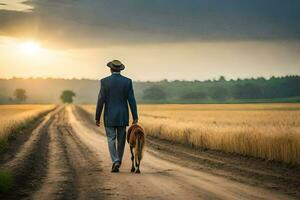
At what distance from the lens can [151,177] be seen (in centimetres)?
1165

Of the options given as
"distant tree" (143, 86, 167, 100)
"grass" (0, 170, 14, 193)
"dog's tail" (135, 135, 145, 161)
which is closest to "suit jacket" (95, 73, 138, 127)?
"dog's tail" (135, 135, 145, 161)

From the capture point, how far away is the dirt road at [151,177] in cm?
942

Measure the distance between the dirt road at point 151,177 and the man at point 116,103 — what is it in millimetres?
854

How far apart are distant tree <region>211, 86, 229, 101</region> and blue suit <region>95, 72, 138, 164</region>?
169 meters

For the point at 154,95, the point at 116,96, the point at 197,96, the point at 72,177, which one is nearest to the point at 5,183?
the point at 72,177

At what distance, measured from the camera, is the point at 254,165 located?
594 inches

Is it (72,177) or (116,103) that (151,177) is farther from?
(116,103)

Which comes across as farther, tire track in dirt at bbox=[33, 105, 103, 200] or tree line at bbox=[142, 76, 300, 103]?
tree line at bbox=[142, 76, 300, 103]

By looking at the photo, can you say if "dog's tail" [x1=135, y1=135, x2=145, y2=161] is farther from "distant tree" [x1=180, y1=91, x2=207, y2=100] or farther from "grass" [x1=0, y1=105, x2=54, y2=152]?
"distant tree" [x1=180, y1=91, x2=207, y2=100]

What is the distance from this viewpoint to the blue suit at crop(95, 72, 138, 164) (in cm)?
1303

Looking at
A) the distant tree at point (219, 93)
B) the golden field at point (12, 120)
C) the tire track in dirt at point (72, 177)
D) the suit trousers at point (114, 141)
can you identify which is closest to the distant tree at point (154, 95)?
the distant tree at point (219, 93)

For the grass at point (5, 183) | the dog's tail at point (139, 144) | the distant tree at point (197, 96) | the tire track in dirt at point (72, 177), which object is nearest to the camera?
the tire track in dirt at point (72, 177)

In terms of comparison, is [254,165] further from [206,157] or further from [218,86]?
[218,86]

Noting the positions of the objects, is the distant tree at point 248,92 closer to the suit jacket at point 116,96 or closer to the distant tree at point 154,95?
the distant tree at point 154,95
